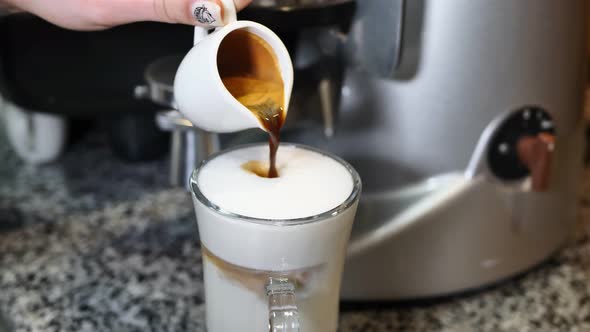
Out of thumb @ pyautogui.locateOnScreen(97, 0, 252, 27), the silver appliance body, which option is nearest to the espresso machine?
the silver appliance body

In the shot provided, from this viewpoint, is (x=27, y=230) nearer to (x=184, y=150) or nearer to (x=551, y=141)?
(x=184, y=150)

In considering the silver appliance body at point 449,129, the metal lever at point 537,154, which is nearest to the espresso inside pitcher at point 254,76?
the silver appliance body at point 449,129

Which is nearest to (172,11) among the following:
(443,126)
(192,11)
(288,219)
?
(192,11)

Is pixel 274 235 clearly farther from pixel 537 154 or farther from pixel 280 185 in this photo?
pixel 537 154

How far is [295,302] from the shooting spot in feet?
1.18

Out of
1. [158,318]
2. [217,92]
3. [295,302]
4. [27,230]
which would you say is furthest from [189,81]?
[27,230]

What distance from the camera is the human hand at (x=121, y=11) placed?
0.33 metres

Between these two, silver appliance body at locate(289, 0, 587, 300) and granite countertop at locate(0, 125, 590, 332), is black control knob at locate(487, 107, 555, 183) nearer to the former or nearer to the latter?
silver appliance body at locate(289, 0, 587, 300)

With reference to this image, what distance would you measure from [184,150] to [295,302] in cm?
28

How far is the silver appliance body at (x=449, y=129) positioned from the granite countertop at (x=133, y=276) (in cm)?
2

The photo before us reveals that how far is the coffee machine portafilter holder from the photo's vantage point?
457mm

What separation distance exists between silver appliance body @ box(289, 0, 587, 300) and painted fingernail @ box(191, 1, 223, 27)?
15 centimetres

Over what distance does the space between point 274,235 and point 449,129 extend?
0.19 m

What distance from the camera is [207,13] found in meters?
0.33
